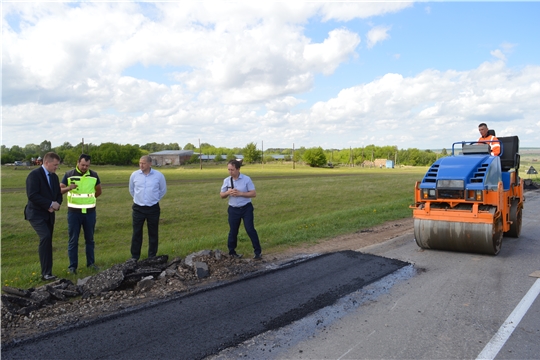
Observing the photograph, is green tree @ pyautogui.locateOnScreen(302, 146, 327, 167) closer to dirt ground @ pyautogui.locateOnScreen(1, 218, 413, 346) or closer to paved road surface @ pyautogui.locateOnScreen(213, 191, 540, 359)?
dirt ground @ pyautogui.locateOnScreen(1, 218, 413, 346)

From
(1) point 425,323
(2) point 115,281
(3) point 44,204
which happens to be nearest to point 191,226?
(3) point 44,204

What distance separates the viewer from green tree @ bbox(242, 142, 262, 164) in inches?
4469

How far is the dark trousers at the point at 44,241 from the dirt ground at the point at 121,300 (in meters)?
1.68

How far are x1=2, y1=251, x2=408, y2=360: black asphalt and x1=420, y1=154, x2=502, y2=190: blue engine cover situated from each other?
102 inches

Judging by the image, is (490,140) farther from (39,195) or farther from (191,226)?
(191,226)

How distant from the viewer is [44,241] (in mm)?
6766

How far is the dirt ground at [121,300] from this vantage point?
4.65 meters

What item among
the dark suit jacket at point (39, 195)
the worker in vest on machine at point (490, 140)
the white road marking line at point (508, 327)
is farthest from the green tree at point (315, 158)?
the white road marking line at point (508, 327)

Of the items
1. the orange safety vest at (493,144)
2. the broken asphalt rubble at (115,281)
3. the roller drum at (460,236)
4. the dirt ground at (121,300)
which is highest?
the orange safety vest at (493,144)

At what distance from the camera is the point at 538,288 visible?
19.5 ft

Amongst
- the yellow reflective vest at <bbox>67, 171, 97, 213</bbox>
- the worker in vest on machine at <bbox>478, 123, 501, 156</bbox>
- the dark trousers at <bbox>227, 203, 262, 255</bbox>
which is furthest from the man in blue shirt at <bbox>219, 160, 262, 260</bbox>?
the worker in vest on machine at <bbox>478, 123, 501, 156</bbox>

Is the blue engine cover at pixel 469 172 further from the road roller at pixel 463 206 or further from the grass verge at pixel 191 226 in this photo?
the grass verge at pixel 191 226

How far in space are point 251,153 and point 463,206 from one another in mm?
106114

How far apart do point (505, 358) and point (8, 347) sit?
194 inches
